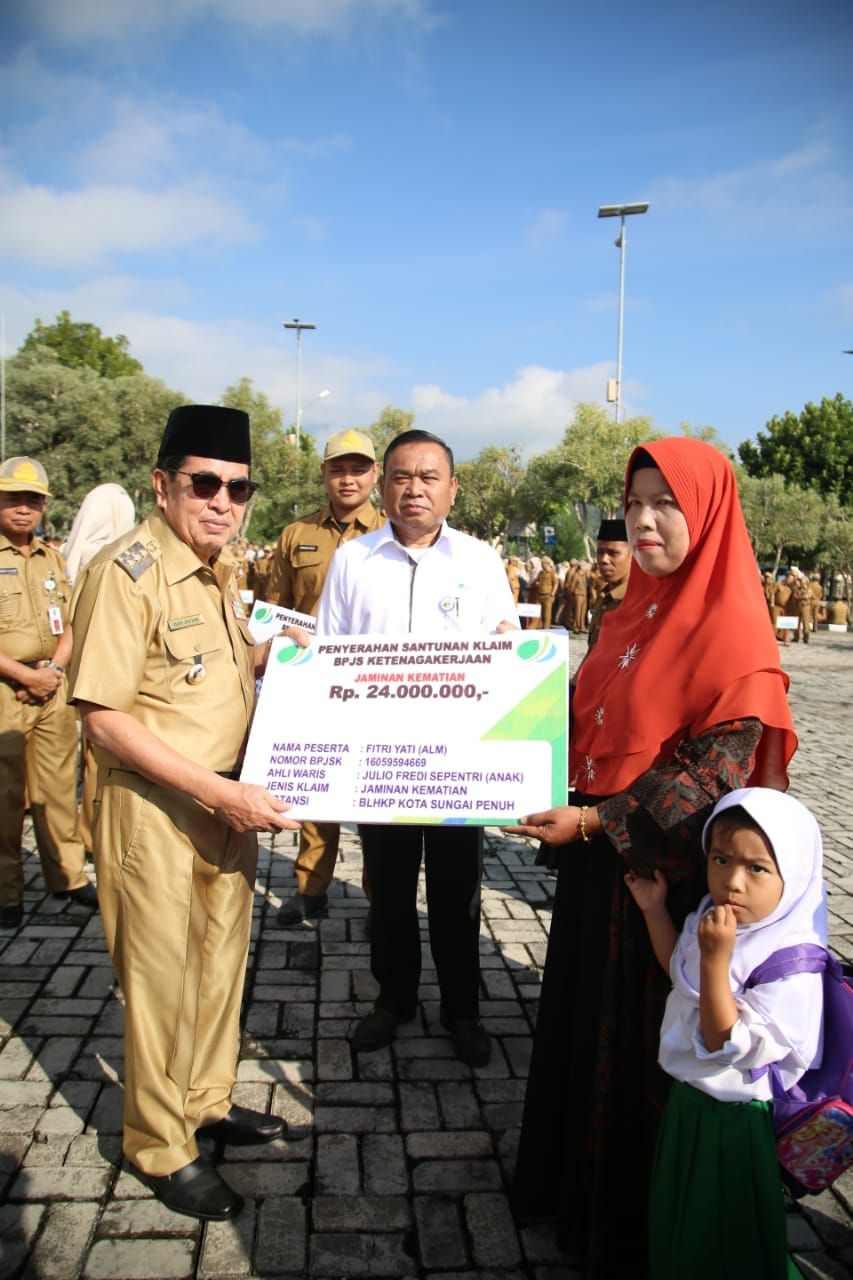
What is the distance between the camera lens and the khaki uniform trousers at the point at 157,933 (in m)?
2.59

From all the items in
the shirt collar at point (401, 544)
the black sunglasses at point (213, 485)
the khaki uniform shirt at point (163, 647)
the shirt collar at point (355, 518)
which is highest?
the shirt collar at point (355, 518)

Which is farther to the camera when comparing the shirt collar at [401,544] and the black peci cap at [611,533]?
the black peci cap at [611,533]

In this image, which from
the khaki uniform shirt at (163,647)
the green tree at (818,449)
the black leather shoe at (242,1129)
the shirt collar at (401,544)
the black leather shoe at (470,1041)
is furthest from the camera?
the green tree at (818,449)

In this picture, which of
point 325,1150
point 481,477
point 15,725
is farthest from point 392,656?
point 481,477

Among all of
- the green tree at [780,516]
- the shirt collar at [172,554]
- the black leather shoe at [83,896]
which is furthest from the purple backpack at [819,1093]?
the green tree at [780,516]

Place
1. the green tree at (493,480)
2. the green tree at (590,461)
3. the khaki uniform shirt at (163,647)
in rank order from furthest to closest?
the green tree at (493,480), the green tree at (590,461), the khaki uniform shirt at (163,647)

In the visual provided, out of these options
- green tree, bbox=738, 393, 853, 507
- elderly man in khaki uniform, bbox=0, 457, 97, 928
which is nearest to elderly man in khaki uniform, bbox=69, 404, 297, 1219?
elderly man in khaki uniform, bbox=0, 457, 97, 928

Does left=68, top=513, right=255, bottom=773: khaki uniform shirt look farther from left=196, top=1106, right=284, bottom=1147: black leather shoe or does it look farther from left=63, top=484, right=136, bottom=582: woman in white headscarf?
left=63, top=484, right=136, bottom=582: woman in white headscarf

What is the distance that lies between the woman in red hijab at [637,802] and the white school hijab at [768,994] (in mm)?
157

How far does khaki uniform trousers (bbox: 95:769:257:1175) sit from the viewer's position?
259cm

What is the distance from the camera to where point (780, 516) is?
42094 millimetres

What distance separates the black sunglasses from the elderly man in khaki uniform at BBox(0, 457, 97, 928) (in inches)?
105

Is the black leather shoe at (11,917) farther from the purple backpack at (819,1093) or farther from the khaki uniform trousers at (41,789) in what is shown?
the purple backpack at (819,1093)

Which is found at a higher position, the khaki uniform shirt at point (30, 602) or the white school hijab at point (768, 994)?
the khaki uniform shirt at point (30, 602)
